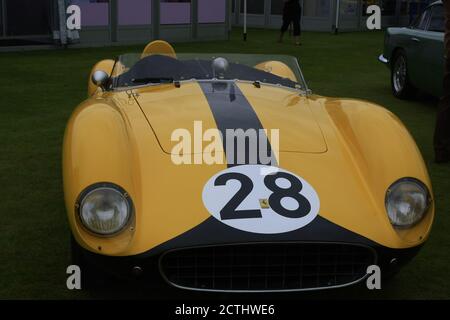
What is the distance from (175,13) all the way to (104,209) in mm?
14582

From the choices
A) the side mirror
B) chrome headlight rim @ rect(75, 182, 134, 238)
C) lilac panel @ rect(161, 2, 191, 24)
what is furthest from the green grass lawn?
lilac panel @ rect(161, 2, 191, 24)

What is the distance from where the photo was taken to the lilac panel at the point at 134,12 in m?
15.8

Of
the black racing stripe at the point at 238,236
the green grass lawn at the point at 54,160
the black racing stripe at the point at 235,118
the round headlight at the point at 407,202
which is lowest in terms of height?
the green grass lawn at the point at 54,160

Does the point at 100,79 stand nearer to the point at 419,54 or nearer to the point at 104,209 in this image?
the point at 104,209

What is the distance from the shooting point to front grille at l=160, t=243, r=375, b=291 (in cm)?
271

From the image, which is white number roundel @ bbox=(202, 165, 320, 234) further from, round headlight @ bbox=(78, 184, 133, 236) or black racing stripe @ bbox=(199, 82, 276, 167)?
round headlight @ bbox=(78, 184, 133, 236)

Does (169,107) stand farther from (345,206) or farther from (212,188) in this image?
(345,206)

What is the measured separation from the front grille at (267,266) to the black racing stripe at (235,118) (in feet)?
1.76

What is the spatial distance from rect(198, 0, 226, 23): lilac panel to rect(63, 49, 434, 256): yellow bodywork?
13818 mm

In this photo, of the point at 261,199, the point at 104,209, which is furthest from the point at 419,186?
the point at 104,209

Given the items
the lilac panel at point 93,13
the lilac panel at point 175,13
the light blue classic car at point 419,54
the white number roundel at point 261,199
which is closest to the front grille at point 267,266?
the white number roundel at point 261,199

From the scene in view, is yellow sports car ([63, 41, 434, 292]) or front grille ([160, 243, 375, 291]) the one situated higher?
yellow sports car ([63, 41, 434, 292])

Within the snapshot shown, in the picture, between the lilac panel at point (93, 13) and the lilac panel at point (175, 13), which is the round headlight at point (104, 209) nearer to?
the lilac panel at point (93, 13)
